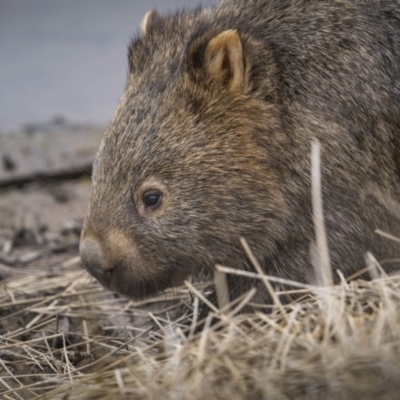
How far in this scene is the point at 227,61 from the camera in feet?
13.7

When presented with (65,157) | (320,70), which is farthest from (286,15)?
(65,157)

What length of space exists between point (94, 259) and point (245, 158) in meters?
0.85

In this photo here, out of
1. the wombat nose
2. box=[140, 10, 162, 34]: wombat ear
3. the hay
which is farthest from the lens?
box=[140, 10, 162, 34]: wombat ear

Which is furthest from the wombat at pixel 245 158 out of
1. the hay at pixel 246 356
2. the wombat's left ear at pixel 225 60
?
the hay at pixel 246 356

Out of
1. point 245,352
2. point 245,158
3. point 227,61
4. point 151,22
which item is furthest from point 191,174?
point 245,352

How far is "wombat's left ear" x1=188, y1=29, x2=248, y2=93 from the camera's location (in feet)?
13.5

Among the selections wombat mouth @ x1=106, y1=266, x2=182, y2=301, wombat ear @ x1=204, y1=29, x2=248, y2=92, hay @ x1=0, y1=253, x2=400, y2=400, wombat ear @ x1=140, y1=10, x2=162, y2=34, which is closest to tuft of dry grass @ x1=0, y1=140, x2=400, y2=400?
hay @ x1=0, y1=253, x2=400, y2=400

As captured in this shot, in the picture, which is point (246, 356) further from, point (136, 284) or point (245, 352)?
point (136, 284)

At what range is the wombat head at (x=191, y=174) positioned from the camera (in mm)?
4113

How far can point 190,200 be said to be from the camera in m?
4.12

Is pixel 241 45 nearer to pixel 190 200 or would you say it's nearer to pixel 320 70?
pixel 320 70

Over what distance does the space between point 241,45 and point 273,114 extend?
0.37 m

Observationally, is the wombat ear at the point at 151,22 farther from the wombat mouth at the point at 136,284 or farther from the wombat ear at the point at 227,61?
the wombat mouth at the point at 136,284

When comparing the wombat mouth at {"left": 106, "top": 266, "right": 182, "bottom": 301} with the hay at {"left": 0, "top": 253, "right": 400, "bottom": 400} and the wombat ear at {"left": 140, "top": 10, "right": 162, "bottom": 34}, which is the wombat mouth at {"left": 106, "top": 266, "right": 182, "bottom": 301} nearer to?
the hay at {"left": 0, "top": 253, "right": 400, "bottom": 400}
